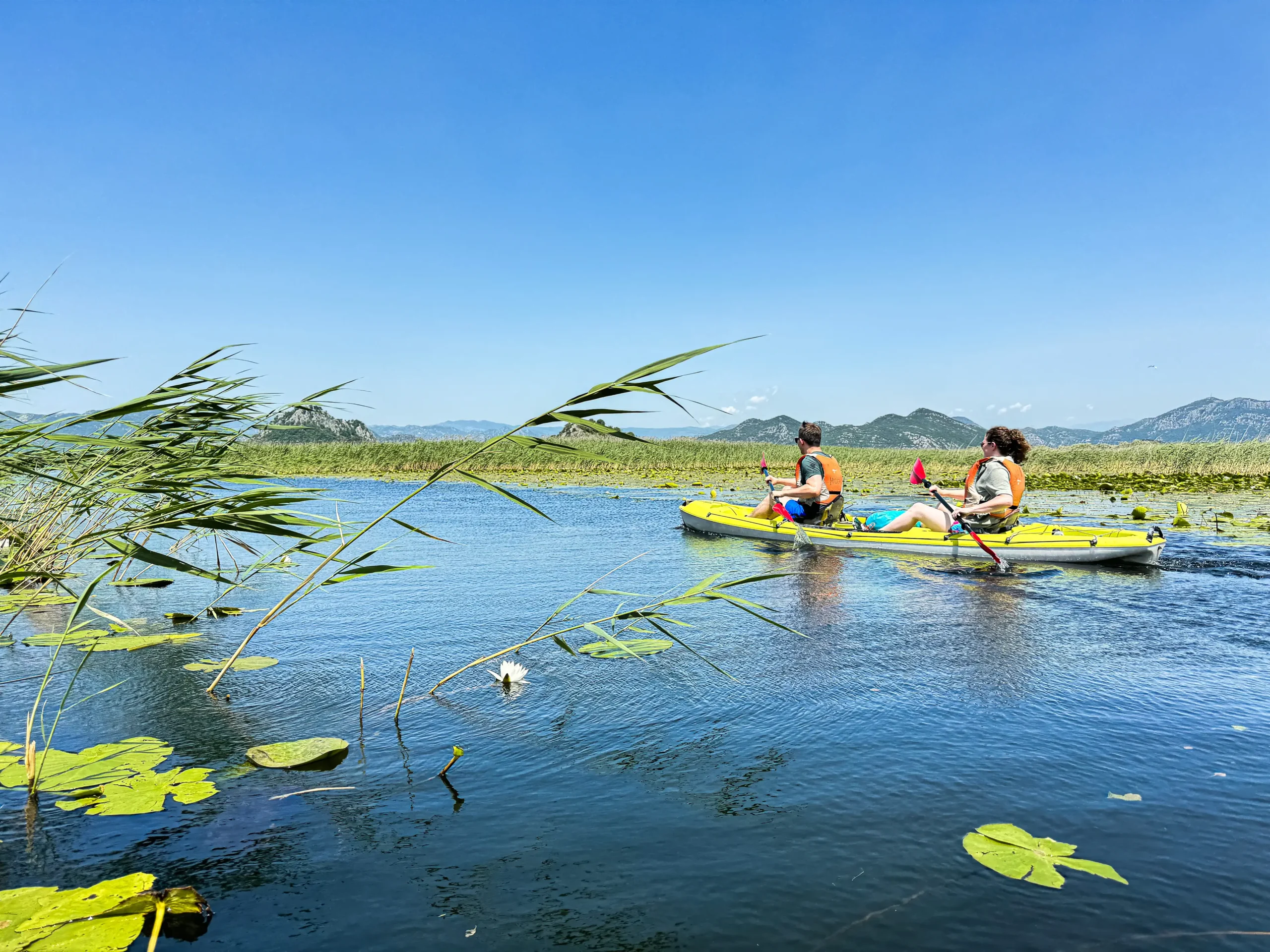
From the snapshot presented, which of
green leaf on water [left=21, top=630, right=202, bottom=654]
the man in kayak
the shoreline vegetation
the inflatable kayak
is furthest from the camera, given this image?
the shoreline vegetation

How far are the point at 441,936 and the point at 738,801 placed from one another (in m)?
1.34

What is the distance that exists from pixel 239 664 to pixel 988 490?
336 inches

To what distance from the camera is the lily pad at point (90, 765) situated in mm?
3217

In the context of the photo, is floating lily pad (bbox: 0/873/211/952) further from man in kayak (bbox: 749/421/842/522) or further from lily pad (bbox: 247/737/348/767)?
man in kayak (bbox: 749/421/842/522)

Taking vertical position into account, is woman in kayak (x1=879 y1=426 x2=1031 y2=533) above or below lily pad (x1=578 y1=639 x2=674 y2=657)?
above

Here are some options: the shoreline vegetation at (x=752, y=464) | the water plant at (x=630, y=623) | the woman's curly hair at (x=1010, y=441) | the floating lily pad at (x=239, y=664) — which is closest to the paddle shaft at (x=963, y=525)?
the woman's curly hair at (x=1010, y=441)

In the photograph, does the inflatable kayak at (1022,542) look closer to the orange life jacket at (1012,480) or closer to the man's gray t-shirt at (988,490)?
the man's gray t-shirt at (988,490)

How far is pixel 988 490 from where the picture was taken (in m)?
9.88

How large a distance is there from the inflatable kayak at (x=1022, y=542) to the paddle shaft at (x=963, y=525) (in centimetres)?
18

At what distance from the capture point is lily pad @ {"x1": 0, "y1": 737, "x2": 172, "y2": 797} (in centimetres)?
322

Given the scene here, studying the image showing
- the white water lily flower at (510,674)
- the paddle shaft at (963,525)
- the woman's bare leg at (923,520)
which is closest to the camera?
the white water lily flower at (510,674)

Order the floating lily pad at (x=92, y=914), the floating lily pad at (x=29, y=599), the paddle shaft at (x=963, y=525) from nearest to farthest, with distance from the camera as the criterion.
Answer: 1. the floating lily pad at (x=92, y=914)
2. the floating lily pad at (x=29, y=599)
3. the paddle shaft at (x=963, y=525)

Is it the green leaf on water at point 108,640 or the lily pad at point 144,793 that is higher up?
the green leaf on water at point 108,640

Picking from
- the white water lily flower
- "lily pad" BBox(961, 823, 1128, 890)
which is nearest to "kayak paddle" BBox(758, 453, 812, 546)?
the white water lily flower
